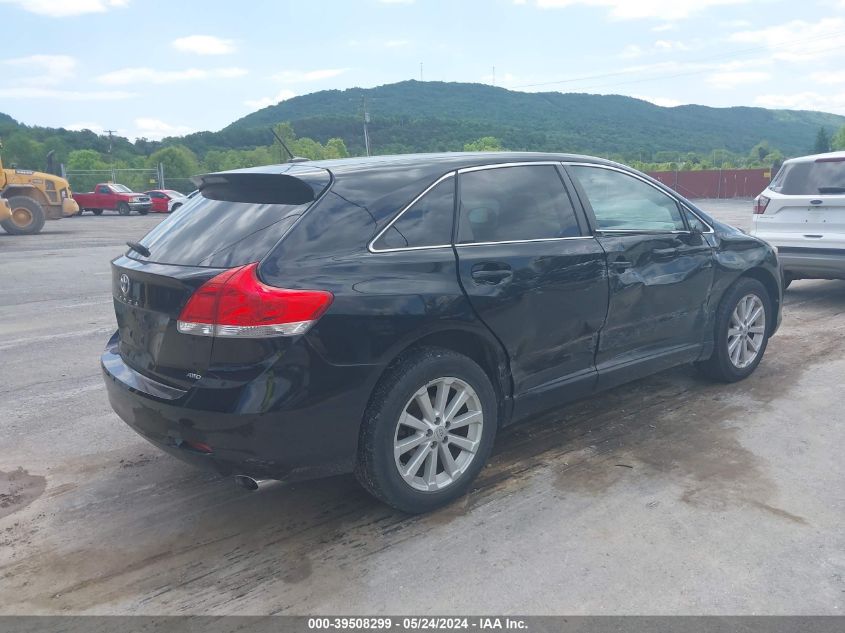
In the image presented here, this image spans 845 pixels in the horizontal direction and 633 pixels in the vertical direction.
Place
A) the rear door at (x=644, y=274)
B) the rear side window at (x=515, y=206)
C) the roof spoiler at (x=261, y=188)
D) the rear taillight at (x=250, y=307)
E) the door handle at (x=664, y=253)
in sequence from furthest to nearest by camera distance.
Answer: the door handle at (x=664, y=253), the rear door at (x=644, y=274), the rear side window at (x=515, y=206), the roof spoiler at (x=261, y=188), the rear taillight at (x=250, y=307)

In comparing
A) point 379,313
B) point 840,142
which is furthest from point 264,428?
point 840,142

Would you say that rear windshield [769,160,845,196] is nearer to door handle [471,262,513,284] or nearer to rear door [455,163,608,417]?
rear door [455,163,608,417]

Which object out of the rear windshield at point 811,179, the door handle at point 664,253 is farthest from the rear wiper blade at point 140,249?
the rear windshield at point 811,179

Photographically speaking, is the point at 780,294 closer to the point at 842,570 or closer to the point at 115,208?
the point at 842,570

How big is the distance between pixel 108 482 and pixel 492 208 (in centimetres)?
257

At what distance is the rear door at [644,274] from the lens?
14.0 ft

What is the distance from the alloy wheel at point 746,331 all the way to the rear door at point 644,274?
407mm

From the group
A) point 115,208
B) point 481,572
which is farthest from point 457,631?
point 115,208

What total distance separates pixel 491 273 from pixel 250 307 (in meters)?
1.27

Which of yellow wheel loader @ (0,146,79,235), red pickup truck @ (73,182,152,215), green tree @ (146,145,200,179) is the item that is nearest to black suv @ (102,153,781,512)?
yellow wheel loader @ (0,146,79,235)

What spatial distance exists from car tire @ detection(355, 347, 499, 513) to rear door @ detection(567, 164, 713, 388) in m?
1.07

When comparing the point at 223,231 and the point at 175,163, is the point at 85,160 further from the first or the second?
the point at 223,231

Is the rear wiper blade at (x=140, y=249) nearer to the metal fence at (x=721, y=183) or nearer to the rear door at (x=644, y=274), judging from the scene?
the rear door at (x=644, y=274)

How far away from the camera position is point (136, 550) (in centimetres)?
317
